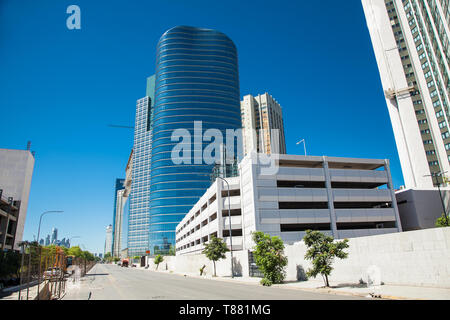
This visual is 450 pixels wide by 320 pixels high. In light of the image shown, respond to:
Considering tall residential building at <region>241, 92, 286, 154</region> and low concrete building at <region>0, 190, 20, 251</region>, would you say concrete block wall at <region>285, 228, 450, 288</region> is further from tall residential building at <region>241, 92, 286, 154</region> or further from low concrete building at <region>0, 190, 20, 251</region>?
tall residential building at <region>241, 92, 286, 154</region>

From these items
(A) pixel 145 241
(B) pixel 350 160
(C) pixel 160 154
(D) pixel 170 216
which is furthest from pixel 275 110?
(B) pixel 350 160

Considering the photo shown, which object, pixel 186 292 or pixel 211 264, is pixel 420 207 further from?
pixel 186 292

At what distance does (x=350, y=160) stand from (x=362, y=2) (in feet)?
282

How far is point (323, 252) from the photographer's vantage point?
20.8m

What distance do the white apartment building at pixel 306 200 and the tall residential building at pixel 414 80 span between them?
127ft

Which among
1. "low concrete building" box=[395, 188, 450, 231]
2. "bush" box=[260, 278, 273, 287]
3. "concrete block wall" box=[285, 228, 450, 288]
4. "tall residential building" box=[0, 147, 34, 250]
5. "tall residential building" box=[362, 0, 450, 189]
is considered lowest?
"bush" box=[260, 278, 273, 287]

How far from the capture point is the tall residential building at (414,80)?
8100cm

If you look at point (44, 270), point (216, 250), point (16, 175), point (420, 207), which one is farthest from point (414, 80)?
point (16, 175)

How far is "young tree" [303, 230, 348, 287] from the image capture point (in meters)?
20.2

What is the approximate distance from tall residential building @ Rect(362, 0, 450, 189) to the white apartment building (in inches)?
1520

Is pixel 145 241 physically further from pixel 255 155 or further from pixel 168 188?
pixel 255 155

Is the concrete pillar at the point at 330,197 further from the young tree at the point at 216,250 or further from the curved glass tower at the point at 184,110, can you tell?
the curved glass tower at the point at 184,110

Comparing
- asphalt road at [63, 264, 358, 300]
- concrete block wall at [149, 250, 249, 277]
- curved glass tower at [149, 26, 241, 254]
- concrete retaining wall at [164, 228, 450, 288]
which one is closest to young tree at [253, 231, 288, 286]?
asphalt road at [63, 264, 358, 300]

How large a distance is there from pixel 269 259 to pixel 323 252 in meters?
5.87
